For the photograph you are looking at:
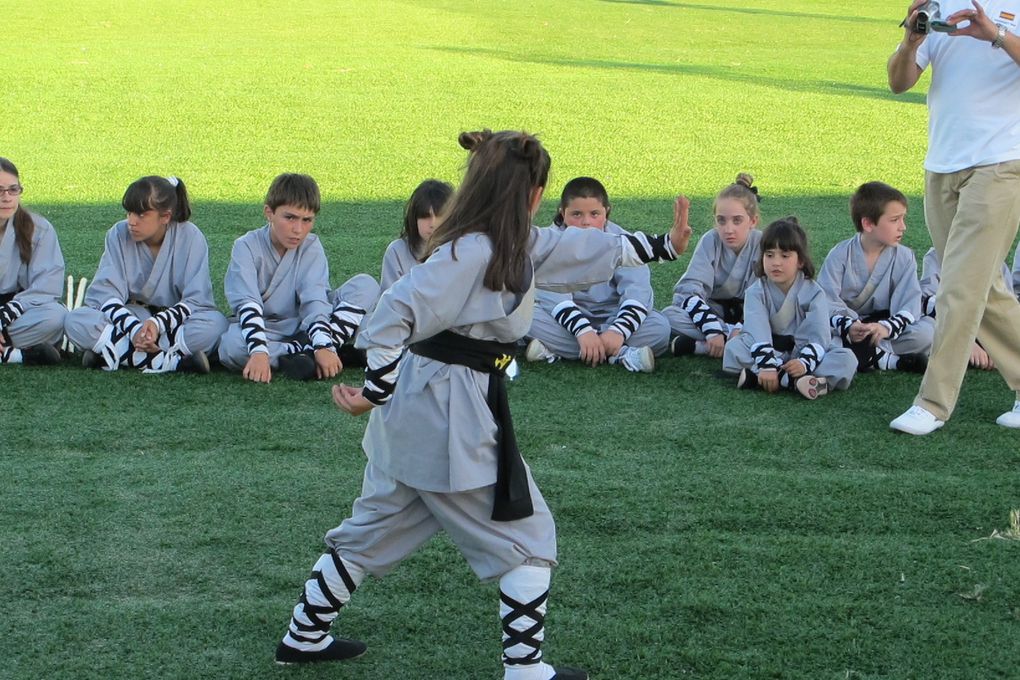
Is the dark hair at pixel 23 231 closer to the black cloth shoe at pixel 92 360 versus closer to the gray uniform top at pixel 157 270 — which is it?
the gray uniform top at pixel 157 270

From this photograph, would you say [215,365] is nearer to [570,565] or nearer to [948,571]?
[570,565]

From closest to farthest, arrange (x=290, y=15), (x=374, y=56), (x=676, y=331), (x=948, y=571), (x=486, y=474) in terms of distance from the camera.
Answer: (x=486, y=474)
(x=948, y=571)
(x=676, y=331)
(x=374, y=56)
(x=290, y=15)

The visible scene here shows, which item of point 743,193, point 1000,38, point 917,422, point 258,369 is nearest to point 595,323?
point 743,193

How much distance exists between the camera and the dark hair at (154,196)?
5566mm

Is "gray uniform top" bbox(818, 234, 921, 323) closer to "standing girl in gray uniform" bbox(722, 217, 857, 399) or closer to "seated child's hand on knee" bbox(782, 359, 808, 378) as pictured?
"standing girl in gray uniform" bbox(722, 217, 857, 399)

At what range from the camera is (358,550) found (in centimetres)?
291

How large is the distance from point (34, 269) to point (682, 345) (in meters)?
2.82

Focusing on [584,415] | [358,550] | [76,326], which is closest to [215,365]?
[76,326]

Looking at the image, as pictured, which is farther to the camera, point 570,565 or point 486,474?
point 570,565

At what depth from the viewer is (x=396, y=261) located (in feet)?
18.4

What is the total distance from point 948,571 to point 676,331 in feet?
8.46

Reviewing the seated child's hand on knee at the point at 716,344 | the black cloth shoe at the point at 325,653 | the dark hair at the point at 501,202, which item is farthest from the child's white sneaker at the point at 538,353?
the dark hair at the point at 501,202

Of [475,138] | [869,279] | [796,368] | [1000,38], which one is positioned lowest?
[796,368]

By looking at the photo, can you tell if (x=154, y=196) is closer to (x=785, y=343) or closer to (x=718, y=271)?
(x=718, y=271)
